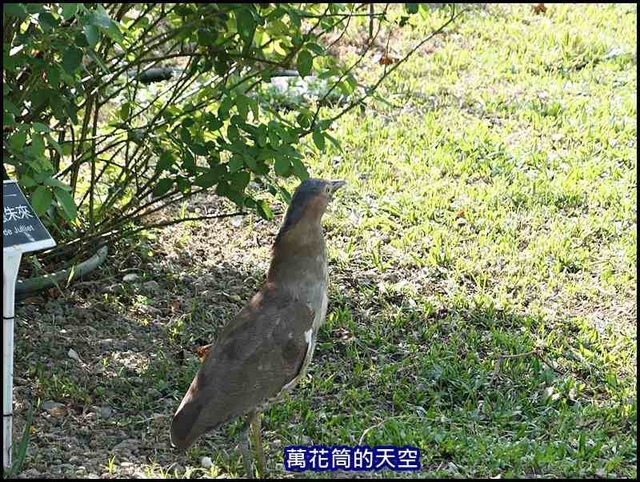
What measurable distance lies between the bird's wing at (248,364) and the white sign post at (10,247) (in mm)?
659

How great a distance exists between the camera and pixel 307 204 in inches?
185

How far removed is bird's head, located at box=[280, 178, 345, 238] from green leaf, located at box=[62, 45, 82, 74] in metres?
1.10

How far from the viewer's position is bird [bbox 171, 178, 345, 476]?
4.29 metres

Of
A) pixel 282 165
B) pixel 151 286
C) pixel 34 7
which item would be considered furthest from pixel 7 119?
pixel 151 286

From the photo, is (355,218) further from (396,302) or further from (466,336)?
(466,336)

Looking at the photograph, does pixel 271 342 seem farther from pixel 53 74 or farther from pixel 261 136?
pixel 53 74

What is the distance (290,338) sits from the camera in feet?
14.8

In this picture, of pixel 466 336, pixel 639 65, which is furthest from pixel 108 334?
pixel 639 65

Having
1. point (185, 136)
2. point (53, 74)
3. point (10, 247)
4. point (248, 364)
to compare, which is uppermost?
point (53, 74)

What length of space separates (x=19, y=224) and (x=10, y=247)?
0.16 metres

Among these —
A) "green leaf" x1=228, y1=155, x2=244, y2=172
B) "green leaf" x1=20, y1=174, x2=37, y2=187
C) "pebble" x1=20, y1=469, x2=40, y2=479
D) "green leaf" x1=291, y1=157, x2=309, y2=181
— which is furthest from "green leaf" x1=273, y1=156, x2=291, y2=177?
"pebble" x1=20, y1=469, x2=40, y2=479

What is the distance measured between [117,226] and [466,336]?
2051mm

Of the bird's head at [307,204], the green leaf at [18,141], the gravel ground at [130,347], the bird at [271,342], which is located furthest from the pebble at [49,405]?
the bird's head at [307,204]

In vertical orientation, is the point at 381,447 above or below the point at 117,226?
below
